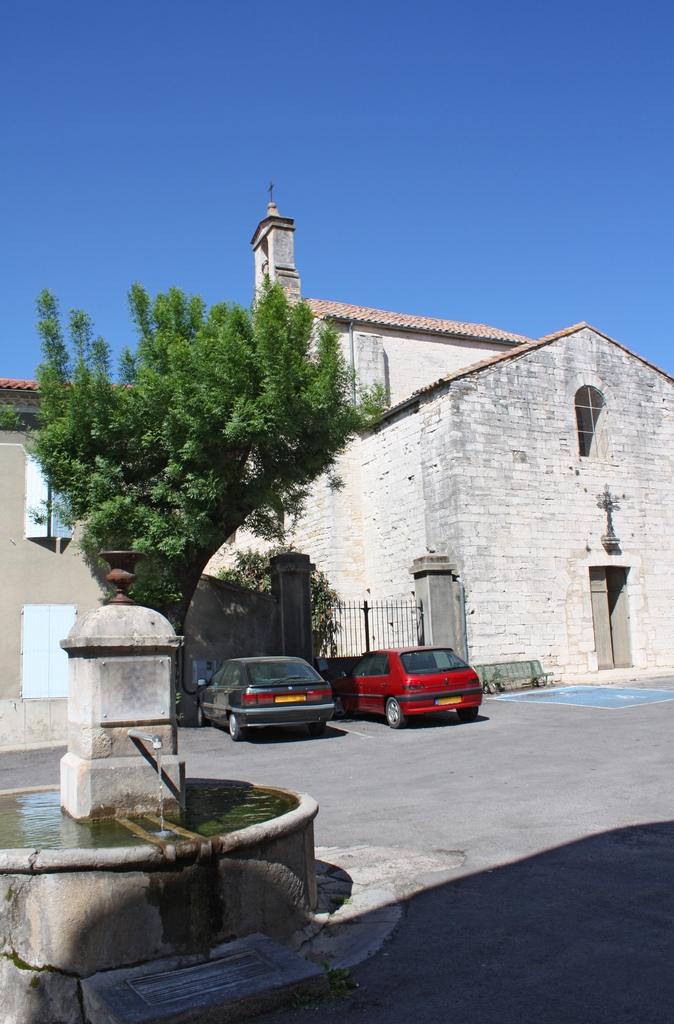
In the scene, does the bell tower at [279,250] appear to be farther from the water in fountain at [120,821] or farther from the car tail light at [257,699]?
the water in fountain at [120,821]

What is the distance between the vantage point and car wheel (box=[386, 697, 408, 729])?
1259 cm

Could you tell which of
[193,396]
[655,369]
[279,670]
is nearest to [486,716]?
[279,670]

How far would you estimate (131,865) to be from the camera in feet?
12.4

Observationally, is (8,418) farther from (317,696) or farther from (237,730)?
(317,696)

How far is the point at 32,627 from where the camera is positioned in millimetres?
13508

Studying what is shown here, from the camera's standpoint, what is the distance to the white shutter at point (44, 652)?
1333 cm

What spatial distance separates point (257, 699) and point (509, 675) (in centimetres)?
704

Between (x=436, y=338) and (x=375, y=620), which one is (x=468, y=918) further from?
(x=436, y=338)

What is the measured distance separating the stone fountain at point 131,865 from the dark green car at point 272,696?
6.12 m

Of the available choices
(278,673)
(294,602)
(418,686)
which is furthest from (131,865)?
(294,602)

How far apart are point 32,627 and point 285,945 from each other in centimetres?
1046

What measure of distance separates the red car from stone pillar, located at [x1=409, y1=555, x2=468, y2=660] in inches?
121

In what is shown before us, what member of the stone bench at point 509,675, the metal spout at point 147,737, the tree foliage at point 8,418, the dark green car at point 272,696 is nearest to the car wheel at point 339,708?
the dark green car at point 272,696

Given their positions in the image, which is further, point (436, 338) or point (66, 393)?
point (436, 338)
